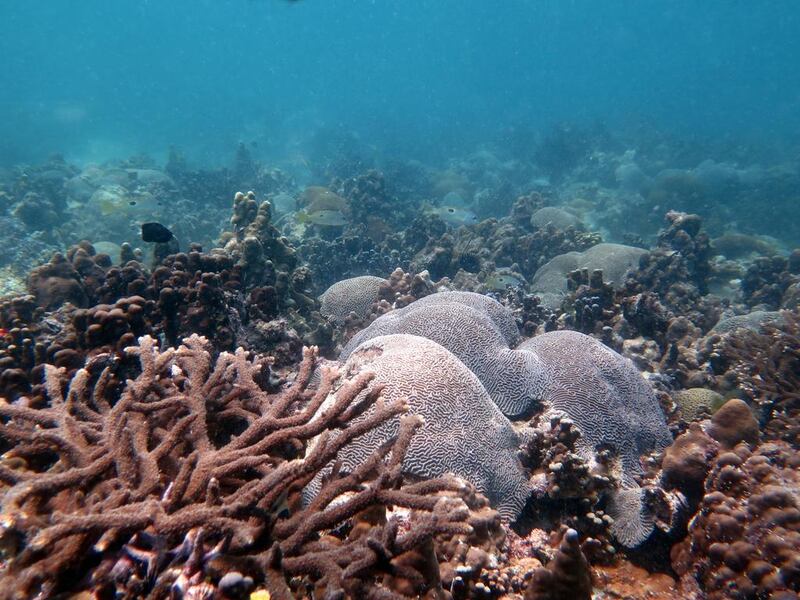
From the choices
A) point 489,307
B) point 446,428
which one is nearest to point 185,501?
point 446,428

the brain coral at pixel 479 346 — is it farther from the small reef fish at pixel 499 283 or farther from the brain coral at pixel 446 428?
the small reef fish at pixel 499 283

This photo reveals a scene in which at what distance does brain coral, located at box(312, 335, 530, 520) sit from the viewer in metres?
3.60

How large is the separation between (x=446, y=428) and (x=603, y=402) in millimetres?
2355

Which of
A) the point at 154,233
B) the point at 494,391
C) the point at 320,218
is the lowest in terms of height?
the point at 494,391

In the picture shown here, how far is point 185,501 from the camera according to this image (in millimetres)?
2021

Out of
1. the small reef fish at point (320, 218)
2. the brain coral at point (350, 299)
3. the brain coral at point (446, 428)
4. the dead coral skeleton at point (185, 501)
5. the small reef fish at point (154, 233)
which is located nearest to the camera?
the dead coral skeleton at point (185, 501)

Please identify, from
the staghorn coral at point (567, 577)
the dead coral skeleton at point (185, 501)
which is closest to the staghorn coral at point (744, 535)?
the staghorn coral at point (567, 577)

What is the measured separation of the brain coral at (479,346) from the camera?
197 inches

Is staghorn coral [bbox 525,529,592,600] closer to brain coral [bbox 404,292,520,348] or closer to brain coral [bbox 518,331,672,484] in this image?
brain coral [bbox 518,331,672,484]

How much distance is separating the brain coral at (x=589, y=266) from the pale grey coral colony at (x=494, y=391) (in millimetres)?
5788

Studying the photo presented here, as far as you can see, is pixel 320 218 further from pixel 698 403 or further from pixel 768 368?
pixel 768 368

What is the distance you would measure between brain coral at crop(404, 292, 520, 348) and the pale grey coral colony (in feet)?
0.06

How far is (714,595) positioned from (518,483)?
1510 mm

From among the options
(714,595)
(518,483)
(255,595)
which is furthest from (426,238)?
(255,595)
